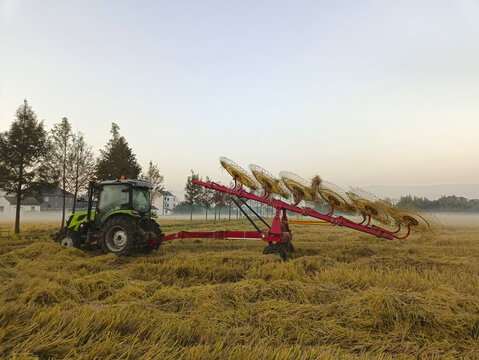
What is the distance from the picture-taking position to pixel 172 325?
2.99 metres

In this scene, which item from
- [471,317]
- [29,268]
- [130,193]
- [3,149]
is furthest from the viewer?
[3,149]

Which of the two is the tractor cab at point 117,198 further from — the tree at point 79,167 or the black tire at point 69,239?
the tree at point 79,167

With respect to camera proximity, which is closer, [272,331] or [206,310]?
[272,331]

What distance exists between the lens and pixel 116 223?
8188 millimetres

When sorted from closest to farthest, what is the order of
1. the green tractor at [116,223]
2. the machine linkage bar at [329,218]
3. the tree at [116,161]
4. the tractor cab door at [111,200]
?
the machine linkage bar at [329,218], the green tractor at [116,223], the tractor cab door at [111,200], the tree at [116,161]

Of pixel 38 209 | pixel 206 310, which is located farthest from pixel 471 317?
pixel 38 209

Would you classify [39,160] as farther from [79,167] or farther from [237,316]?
[237,316]

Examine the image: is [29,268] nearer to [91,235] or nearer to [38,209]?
[91,235]

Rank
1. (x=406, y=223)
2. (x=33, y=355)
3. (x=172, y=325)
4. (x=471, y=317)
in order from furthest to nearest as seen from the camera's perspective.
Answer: (x=406, y=223), (x=471, y=317), (x=172, y=325), (x=33, y=355)

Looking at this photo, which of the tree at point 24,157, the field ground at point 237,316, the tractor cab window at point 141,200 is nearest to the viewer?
the field ground at point 237,316

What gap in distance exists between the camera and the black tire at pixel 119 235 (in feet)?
26.2

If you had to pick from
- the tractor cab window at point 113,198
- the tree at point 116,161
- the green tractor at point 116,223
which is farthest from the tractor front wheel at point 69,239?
the tree at point 116,161

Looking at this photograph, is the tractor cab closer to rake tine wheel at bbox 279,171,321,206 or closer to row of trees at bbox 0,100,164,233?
rake tine wheel at bbox 279,171,321,206

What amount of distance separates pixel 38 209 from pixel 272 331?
210ft
